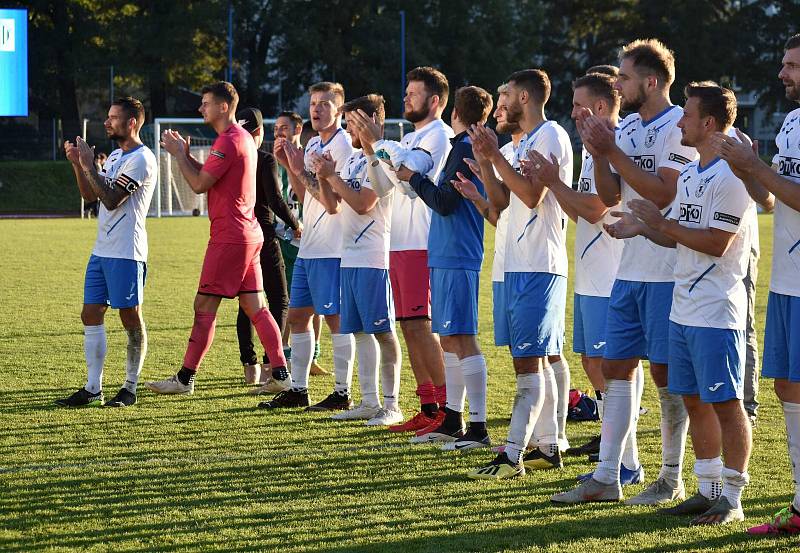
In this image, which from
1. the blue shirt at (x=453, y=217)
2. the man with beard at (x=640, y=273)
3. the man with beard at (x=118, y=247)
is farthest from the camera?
the man with beard at (x=118, y=247)

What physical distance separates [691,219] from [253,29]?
4956 centimetres

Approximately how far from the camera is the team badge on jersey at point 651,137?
18.8ft

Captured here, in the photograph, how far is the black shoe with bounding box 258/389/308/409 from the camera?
28.5 feet

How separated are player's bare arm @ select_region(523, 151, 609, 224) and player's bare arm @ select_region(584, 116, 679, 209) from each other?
13.9 inches

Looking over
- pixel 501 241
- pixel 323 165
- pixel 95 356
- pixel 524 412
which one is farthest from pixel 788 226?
pixel 95 356

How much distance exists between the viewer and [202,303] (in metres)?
8.90

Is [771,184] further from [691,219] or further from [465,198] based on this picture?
[465,198]

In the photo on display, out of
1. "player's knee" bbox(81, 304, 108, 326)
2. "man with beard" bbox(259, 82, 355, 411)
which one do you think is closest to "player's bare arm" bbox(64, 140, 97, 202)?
"player's knee" bbox(81, 304, 108, 326)

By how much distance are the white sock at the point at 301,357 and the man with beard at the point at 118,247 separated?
1151 millimetres

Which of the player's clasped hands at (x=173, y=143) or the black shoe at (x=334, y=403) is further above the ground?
the player's clasped hands at (x=173, y=143)

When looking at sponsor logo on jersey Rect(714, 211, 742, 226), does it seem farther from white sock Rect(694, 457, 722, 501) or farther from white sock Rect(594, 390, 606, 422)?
white sock Rect(594, 390, 606, 422)

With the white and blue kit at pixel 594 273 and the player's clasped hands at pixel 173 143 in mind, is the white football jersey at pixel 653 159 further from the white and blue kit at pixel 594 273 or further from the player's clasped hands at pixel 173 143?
the player's clasped hands at pixel 173 143

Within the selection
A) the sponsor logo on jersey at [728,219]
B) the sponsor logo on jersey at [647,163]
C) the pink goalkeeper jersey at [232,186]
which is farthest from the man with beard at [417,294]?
the sponsor logo on jersey at [728,219]

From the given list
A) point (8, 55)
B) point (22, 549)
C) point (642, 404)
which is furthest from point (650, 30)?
point (22, 549)
